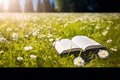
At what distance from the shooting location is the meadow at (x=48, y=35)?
2.11m

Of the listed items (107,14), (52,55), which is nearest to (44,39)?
(52,55)

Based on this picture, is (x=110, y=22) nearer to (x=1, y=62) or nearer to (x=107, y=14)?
(x=107, y=14)

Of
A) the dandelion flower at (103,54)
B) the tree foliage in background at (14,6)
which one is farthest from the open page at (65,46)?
the tree foliage in background at (14,6)

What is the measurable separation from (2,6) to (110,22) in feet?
2.91

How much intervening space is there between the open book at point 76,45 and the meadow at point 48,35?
0.04 metres

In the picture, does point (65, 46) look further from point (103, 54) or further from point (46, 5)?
point (46, 5)

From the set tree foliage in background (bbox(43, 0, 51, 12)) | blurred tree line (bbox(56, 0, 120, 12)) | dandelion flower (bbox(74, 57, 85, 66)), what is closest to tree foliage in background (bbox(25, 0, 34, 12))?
tree foliage in background (bbox(43, 0, 51, 12))

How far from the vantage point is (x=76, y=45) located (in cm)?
215

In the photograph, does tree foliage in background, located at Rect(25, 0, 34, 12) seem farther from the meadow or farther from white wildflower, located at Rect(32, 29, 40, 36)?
white wildflower, located at Rect(32, 29, 40, 36)

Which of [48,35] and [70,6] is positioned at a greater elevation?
[70,6]

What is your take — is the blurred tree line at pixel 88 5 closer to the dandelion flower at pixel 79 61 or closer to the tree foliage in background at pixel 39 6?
the tree foliage in background at pixel 39 6

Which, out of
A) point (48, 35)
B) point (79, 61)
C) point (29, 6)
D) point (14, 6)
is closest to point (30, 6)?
point (29, 6)

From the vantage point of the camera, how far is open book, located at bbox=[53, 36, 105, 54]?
6.94ft

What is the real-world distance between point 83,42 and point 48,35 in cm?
29
